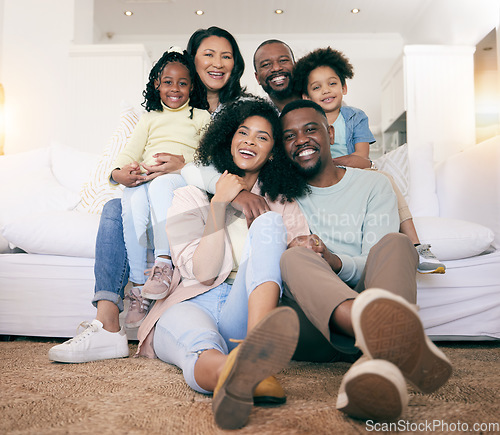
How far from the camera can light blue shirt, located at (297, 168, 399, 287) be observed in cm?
132

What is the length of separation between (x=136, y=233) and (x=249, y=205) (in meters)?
0.41

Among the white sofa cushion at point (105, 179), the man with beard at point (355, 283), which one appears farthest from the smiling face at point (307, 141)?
the white sofa cushion at point (105, 179)

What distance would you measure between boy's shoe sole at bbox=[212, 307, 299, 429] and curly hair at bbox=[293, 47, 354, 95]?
58.0 inches

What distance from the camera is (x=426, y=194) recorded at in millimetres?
2145

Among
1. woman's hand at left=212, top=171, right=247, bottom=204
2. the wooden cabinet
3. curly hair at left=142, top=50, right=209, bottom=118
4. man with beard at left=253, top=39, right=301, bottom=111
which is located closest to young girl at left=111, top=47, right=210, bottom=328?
curly hair at left=142, top=50, right=209, bottom=118

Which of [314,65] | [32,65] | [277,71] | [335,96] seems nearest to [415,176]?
[335,96]

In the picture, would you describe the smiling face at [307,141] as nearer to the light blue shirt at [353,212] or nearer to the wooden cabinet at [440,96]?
A: the light blue shirt at [353,212]

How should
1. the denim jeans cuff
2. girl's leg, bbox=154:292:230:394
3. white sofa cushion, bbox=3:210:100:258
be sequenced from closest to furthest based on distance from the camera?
girl's leg, bbox=154:292:230:394 < the denim jeans cuff < white sofa cushion, bbox=3:210:100:258

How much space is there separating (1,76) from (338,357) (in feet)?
13.4

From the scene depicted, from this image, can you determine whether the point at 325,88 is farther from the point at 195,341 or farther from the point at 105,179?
the point at 195,341

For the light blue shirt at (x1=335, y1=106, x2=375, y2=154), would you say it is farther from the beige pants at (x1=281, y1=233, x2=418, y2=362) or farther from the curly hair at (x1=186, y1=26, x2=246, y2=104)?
the beige pants at (x1=281, y1=233, x2=418, y2=362)

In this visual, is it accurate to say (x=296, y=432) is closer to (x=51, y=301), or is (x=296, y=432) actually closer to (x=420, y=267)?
(x=420, y=267)

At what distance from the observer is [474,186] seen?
77.2 inches

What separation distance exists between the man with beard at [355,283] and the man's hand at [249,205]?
0.15 meters
